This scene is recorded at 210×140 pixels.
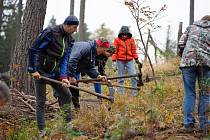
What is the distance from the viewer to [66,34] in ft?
19.8

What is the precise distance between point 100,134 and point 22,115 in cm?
159

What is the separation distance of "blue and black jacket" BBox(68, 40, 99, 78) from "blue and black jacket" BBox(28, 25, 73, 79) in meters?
0.75

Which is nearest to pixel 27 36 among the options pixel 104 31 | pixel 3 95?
pixel 3 95

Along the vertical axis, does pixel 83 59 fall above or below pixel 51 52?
below

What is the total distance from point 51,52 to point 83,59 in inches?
53.9

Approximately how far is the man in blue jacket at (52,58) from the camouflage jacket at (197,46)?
1.67 m

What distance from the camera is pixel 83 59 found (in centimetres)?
729

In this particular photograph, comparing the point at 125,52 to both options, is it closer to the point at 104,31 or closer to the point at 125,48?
the point at 125,48

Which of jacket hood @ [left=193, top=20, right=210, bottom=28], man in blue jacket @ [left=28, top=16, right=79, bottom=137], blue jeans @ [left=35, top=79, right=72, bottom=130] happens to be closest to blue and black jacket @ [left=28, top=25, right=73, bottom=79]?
man in blue jacket @ [left=28, top=16, right=79, bottom=137]

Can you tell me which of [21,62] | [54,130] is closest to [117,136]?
[54,130]

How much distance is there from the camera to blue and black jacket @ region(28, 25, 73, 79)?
231 inches

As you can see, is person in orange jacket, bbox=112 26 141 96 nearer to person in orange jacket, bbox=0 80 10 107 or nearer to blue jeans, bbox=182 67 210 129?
blue jeans, bbox=182 67 210 129

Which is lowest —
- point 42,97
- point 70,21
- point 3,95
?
point 42,97

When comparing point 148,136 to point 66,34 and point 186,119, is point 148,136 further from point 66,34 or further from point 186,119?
point 66,34
